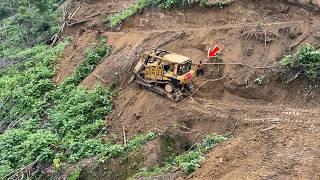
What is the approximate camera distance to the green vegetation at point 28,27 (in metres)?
28.3

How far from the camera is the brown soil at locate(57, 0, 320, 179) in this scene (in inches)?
570

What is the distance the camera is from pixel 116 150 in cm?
1664

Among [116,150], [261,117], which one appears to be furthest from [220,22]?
[116,150]

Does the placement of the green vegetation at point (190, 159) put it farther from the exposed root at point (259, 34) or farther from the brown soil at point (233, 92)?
the exposed root at point (259, 34)

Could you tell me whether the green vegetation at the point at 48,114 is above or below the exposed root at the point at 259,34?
below

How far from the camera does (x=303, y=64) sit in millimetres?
17234

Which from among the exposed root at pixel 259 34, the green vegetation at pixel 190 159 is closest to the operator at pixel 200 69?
the exposed root at pixel 259 34

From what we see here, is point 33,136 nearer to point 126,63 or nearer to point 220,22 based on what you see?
point 126,63

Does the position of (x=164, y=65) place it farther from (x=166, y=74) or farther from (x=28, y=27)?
(x=28, y=27)

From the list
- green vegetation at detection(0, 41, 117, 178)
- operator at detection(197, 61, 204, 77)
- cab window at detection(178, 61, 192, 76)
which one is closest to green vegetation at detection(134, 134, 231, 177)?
green vegetation at detection(0, 41, 117, 178)

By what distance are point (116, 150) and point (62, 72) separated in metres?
7.91

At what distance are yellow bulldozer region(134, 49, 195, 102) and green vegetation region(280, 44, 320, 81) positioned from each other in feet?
10.8

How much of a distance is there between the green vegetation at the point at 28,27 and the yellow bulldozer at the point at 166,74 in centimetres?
Answer: 1035

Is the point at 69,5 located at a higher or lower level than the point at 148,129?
higher
